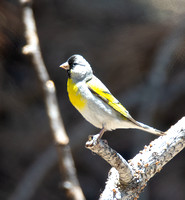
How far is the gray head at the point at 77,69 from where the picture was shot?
226 centimetres

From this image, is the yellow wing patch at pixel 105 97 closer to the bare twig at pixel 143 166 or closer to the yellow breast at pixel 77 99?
the yellow breast at pixel 77 99

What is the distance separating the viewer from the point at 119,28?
415cm

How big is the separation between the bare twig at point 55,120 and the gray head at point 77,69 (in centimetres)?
138

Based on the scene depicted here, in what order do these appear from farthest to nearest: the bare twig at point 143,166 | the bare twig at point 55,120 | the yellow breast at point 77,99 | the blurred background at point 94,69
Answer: the blurred background at point 94,69, the yellow breast at point 77,99, the bare twig at point 143,166, the bare twig at point 55,120

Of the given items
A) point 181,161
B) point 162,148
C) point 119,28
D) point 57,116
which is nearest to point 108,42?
point 119,28

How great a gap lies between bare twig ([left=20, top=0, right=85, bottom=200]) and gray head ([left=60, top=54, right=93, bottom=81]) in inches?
54.5

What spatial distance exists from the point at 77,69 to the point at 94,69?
1.88 meters

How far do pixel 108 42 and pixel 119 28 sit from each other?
0.62 feet

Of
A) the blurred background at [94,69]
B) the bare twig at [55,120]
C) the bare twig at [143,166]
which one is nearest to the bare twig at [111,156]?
the bare twig at [143,166]

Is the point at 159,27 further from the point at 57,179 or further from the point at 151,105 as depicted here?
the point at 57,179

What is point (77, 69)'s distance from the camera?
2.29 metres

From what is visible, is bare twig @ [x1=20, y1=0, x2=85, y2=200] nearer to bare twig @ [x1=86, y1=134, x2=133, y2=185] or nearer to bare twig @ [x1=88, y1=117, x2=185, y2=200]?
bare twig @ [x1=86, y1=134, x2=133, y2=185]

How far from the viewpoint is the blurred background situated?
13.4ft

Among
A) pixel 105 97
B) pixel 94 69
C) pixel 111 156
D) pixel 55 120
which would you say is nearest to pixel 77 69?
pixel 105 97
